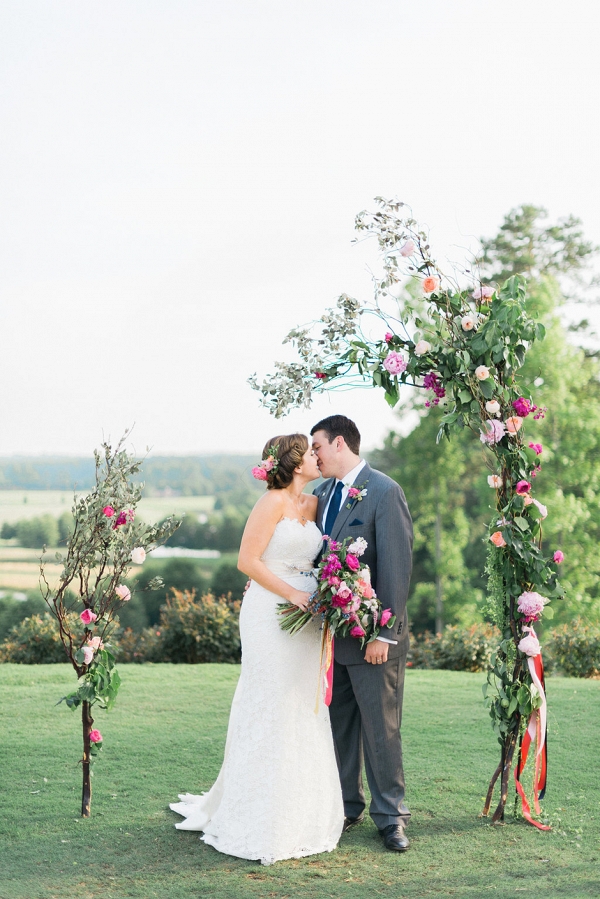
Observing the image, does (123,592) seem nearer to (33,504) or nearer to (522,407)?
A: (522,407)

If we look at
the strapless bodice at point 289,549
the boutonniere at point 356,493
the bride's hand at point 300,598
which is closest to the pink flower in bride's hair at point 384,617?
the bride's hand at point 300,598

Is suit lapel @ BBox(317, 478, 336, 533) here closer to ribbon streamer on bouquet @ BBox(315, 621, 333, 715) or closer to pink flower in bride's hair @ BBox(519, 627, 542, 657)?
ribbon streamer on bouquet @ BBox(315, 621, 333, 715)

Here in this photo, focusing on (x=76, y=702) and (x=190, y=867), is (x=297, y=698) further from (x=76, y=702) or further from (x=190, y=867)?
(x=76, y=702)

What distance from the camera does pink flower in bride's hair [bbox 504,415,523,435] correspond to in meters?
5.26

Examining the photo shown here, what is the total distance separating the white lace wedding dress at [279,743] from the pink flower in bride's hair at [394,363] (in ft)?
3.67

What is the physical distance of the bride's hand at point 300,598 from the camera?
4.92 metres

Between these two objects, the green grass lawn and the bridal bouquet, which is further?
the bridal bouquet

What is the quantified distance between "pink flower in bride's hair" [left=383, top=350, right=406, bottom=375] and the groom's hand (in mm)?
1649

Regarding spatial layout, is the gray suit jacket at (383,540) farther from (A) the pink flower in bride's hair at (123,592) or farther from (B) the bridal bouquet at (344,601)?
(A) the pink flower in bride's hair at (123,592)

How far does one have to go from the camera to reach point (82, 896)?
14.2 feet

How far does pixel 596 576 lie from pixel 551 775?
1895 cm

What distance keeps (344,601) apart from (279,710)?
32.3 inches

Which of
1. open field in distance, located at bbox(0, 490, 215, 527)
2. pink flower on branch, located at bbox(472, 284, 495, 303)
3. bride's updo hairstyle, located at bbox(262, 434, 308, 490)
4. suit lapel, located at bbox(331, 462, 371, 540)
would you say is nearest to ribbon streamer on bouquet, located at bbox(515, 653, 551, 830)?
suit lapel, located at bbox(331, 462, 371, 540)

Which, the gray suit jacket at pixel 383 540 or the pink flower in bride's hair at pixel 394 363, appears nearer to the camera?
the gray suit jacket at pixel 383 540
